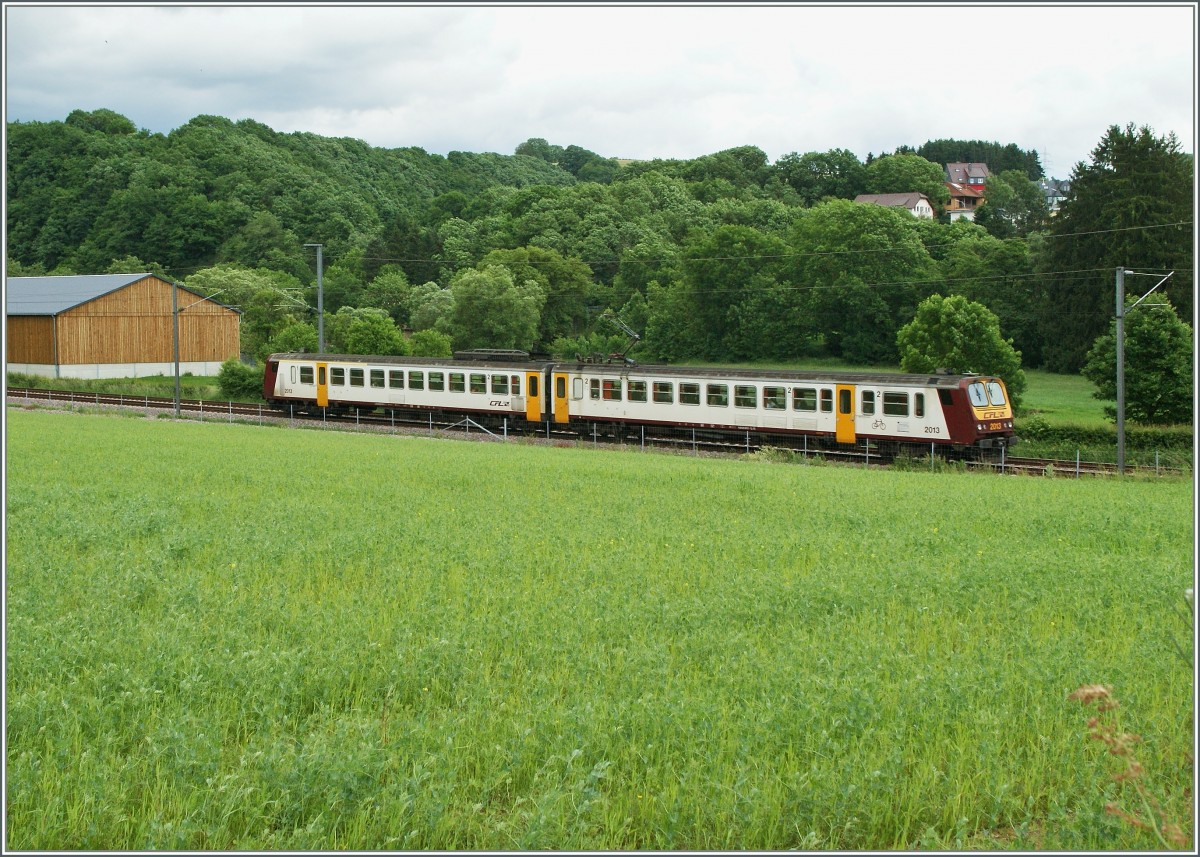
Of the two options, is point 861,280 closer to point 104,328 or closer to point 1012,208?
point 104,328

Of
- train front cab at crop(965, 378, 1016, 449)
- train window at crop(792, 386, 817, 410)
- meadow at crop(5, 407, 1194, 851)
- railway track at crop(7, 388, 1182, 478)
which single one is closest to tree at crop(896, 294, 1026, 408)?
railway track at crop(7, 388, 1182, 478)

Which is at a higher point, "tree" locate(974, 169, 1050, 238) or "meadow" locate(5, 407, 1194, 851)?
"tree" locate(974, 169, 1050, 238)

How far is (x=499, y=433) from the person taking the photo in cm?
3766

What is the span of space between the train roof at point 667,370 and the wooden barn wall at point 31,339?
54.7 ft

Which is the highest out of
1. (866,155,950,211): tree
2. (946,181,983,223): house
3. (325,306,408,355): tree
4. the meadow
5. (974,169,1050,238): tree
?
(946,181,983,223): house

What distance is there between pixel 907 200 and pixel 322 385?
8424 centimetres

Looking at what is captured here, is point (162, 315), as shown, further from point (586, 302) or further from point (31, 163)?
point (586, 302)

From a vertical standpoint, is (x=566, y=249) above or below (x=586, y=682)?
above

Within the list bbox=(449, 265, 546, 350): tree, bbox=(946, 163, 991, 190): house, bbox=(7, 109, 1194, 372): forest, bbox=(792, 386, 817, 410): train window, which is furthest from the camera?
bbox=(946, 163, 991, 190): house

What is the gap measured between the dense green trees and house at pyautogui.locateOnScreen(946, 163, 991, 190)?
73.7m

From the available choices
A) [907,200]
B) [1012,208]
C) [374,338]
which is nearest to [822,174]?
[907,200]

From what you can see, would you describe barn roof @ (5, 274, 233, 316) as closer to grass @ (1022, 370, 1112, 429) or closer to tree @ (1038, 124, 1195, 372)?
grass @ (1022, 370, 1112, 429)

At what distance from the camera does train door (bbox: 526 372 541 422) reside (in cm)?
3591

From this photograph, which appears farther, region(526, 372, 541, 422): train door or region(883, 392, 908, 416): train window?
Result: region(526, 372, 541, 422): train door
